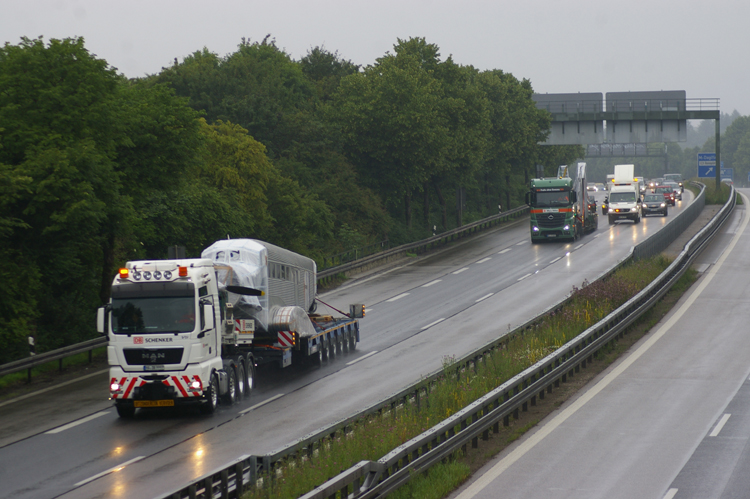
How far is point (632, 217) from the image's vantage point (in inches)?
2537

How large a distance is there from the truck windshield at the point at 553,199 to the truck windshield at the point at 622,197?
41.4ft

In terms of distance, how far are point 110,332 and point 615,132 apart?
219 feet

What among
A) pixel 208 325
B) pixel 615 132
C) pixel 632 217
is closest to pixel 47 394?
pixel 208 325

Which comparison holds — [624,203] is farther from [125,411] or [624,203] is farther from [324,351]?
[125,411]

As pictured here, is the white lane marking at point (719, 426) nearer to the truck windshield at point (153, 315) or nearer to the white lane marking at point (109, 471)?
the white lane marking at point (109, 471)

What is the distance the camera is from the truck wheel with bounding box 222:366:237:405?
19.5 metres

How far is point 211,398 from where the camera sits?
18.4m

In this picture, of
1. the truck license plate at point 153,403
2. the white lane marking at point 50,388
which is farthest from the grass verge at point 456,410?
the white lane marking at point 50,388

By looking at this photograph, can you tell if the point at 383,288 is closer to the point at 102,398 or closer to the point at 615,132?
the point at 102,398

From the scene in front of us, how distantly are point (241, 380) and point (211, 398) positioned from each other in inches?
72.7

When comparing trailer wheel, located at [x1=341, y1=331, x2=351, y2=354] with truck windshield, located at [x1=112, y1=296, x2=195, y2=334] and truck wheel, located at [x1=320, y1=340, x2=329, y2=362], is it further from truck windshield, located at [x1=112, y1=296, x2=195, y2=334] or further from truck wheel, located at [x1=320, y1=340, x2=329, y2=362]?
truck windshield, located at [x1=112, y1=296, x2=195, y2=334]

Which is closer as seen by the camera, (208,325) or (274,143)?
(208,325)

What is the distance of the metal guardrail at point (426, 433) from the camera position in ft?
34.8

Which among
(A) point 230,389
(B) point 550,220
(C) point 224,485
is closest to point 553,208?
(B) point 550,220
